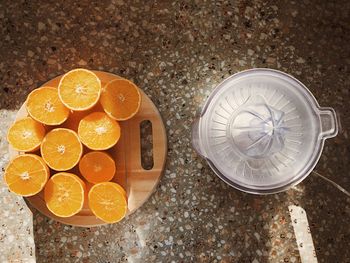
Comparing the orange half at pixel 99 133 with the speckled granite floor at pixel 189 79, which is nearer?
the orange half at pixel 99 133

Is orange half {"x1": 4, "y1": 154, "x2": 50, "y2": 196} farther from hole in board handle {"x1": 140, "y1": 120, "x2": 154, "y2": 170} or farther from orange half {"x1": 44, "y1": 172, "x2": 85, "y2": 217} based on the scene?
hole in board handle {"x1": 140, "y1": 120, "x2": 154, "y2": 170}

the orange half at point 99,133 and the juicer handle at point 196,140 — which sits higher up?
the orange half at point 99,133

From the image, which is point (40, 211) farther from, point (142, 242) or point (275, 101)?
point (275, 101)

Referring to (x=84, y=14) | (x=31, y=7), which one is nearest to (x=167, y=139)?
(x=84, y=14)

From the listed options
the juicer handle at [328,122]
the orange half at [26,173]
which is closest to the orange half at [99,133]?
the orange half at [26,173]

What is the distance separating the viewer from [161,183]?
47.1 inches

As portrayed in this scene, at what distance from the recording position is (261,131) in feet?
3.53

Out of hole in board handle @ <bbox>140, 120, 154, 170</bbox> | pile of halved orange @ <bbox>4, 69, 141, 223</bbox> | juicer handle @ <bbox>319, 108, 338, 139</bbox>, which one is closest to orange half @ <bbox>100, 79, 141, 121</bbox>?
pile of halved orange @ <bbox>4, 69, 141, 223</bbox>

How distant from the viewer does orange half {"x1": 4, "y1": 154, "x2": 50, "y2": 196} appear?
1034 millimetres

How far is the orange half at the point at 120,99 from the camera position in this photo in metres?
1.04

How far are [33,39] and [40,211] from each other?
0.43 m

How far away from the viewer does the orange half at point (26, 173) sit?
1.03 m

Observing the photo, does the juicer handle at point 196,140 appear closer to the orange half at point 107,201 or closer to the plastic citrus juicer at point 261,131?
the plastic citrus juicer at point 261,131

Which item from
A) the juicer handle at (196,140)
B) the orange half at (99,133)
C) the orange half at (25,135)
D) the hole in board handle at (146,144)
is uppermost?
the orange half at (99,133)
